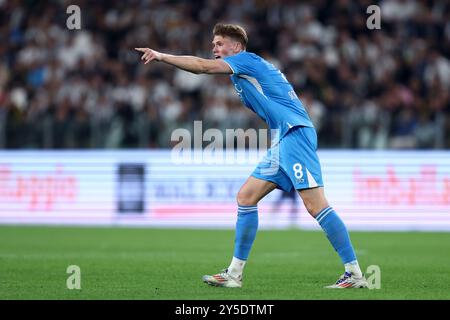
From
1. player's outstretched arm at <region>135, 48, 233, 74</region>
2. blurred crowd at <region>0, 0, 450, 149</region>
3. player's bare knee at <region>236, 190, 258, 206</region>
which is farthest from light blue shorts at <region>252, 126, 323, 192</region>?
blurred crowd at <region>0, 0, 450, 149</region>

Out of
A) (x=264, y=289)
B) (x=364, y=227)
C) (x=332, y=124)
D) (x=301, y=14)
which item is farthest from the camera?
(x=301, y=14)

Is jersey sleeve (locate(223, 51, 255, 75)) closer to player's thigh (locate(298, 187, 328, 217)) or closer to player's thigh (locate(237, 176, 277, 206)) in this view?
player's thigh (locate(237, 176, 277, 206))

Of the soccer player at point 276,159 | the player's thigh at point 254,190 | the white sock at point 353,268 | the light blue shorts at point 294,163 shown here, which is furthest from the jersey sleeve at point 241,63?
the white sock at point 353,268

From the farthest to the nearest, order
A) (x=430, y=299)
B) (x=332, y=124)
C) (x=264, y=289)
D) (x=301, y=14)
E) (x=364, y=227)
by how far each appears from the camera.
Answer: (x=301, y=14) < (x=332, y=124) < (x=364, y=227) < (x=264, y=289) < (x=430, y=299)

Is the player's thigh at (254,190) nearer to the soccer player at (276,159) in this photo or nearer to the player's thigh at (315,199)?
the soccer player at (276,159)

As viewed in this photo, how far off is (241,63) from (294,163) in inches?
40.0

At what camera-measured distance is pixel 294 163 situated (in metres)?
8.59

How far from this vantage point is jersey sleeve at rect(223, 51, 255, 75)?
27.8ft

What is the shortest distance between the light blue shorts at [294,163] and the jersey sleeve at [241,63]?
0.68 metres

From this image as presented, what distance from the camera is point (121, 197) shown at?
719 inches

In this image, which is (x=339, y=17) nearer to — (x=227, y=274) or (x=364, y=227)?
(x=364, y=227)

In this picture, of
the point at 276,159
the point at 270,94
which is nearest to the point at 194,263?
the point at 276,159

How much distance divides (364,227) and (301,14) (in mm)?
6179

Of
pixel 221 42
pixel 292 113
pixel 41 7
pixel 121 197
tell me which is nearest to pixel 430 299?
pixel 292 113
